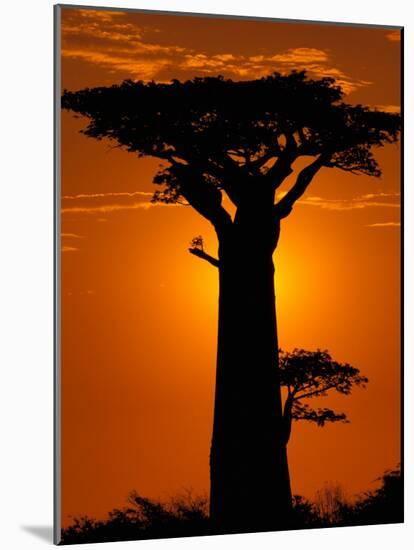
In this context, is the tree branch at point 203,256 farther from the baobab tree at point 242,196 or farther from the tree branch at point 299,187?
the tree branch at point 299,187

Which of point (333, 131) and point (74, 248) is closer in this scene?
point (74, 248)

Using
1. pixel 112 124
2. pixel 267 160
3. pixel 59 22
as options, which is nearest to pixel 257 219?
pixel 267 160

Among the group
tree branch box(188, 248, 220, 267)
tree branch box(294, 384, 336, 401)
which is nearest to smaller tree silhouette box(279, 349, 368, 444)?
tree branch box(294, 384, 336, 401)

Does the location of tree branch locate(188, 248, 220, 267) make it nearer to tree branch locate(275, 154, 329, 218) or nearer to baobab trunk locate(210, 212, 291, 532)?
baobab trunk locate(210, 212, 291, 532)

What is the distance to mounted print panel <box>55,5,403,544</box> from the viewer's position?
28.4ft

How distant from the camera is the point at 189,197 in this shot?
8.91 m

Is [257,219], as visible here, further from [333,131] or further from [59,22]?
[59,22]

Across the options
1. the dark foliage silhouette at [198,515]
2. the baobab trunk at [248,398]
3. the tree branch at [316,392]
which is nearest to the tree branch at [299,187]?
the baobab trunk at [248,398]

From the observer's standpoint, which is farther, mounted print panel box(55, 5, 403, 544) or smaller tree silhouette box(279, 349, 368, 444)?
smaller tree silhouette box(279, 349, 368, 444)

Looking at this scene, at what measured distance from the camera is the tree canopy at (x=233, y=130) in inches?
347

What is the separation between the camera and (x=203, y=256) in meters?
8.93

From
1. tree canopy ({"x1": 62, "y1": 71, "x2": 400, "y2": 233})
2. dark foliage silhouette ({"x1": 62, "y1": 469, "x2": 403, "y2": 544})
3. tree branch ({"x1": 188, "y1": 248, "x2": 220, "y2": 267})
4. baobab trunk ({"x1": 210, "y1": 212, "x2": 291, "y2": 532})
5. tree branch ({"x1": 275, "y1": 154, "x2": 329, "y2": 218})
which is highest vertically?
tree canopy ({"x1": 62, "y1": 71, "x2": 400, "y2": 233})

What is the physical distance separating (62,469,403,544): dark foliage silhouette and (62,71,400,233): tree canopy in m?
1.71

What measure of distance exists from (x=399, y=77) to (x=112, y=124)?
186 cm
